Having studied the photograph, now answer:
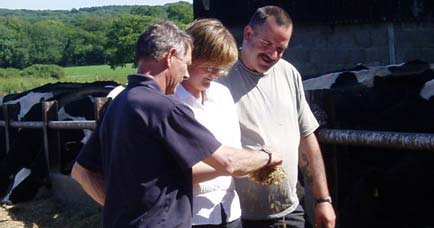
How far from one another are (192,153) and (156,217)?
27 cm

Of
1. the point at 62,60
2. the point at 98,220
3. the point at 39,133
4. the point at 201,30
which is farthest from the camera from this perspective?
the point at 62,60

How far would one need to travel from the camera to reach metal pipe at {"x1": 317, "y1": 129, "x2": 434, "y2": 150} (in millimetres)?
3701

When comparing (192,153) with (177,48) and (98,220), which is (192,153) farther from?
(98,220)

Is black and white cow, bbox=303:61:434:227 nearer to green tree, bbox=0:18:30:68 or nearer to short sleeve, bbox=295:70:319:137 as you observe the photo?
short sleeve, bbox=295:70:319:137

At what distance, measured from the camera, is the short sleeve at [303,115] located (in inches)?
141

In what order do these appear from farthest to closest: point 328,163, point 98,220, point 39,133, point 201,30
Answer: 1. point 39,133
2. point 98,220
3. point 328,163
4. point 201,30

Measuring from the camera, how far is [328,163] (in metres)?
4.49

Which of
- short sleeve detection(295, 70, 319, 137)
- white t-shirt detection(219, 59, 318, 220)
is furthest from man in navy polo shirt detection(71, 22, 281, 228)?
short sleeve detection(295, 70, 319, 137)

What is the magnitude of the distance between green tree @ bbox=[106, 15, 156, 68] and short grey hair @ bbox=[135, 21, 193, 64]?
61466mm

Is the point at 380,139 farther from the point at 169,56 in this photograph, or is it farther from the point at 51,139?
the point at 51,139

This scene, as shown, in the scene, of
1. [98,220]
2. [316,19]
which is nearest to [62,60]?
[316,19]

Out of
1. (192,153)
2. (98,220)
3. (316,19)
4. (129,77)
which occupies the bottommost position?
(98,220)

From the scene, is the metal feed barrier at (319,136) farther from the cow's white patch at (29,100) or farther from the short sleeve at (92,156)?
the short sleeve at (92,156)

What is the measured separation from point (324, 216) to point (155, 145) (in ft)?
4.11
